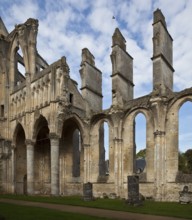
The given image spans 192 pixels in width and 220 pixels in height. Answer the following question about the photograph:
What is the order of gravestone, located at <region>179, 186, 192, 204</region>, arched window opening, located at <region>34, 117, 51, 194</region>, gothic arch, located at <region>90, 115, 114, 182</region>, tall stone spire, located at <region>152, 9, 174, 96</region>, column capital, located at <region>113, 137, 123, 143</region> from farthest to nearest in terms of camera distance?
1. arched window opening, located at <region>34, 117, 51, 194</region>
2. gothic arch, located at <region>90, 115, 114, 182</region>
3. column capital, located at <region>113, 137, 123, 143</region>
4. tall stone spire, located at <region>152, 9, 174, 96</region>
5. gravestone, located at <region>179, 186, 192, 204</region>

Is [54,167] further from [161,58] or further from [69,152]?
[161,58]

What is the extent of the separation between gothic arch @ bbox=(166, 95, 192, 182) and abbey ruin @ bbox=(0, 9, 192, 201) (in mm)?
60

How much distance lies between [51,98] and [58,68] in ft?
7.34

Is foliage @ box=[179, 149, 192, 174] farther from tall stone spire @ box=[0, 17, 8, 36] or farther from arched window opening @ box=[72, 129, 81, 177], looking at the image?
tall stone spire @ box=[0, 17, 8, 36]

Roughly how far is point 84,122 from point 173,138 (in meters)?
7.87

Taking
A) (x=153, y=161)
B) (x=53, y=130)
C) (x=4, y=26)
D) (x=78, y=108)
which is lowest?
(x=153, y=161)

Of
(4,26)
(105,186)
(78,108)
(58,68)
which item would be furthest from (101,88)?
(4,26)

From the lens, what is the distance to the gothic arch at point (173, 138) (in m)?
19.8

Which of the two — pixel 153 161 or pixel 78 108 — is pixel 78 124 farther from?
pixel 153 161

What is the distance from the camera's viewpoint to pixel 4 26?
33594 millimetres

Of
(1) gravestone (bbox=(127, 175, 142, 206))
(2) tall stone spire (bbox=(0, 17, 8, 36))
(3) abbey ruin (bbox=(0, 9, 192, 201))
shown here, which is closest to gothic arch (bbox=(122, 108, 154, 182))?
(3) abbey ruin (bbox=(0, 9, 192, 201))

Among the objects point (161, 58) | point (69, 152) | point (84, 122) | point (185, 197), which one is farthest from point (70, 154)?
point (185, 197)

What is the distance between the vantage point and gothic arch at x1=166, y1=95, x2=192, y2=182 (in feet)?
64.9

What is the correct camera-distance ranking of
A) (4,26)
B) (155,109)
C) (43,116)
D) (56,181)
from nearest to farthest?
(155,109), (56,181), (43,116), (4,26)
